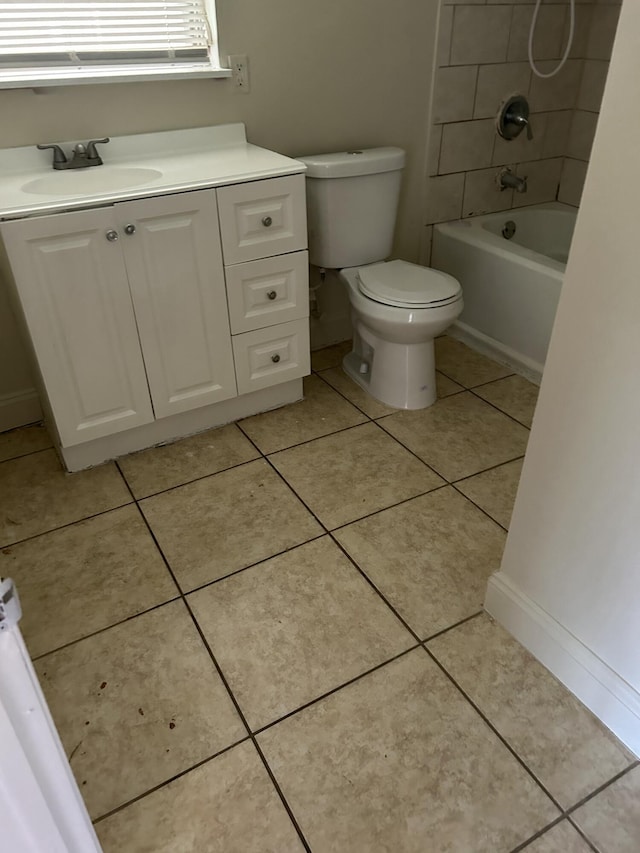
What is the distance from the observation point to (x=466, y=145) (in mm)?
2664

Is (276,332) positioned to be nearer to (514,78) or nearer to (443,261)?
(443,261)

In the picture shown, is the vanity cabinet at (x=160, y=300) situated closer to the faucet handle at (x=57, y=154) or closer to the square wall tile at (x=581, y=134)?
the faucet handle at (x=57, y=154)

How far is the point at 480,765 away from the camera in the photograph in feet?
4.08

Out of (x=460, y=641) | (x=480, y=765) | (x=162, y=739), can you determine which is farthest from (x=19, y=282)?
(x=480, y=765)

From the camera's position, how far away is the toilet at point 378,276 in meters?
2.13

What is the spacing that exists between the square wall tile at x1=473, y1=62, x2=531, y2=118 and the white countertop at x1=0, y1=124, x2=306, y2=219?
1.05 m

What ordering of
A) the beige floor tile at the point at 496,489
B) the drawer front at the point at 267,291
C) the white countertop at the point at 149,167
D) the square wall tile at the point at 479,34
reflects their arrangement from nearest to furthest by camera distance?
the white countertop at the point at 149,167 < the beige floor tile at the point at 496,489 < the drawer front at the point at 267,291 < the square wall tile at the point at 479,34

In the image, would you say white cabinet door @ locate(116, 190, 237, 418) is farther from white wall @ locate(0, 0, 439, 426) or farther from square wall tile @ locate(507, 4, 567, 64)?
square wall tile @ locate(507, 4, 567, 64)

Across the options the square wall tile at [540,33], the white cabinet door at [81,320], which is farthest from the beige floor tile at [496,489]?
the square wall tile at [540,33]

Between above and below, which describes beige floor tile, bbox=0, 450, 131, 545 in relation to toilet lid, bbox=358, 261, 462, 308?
below

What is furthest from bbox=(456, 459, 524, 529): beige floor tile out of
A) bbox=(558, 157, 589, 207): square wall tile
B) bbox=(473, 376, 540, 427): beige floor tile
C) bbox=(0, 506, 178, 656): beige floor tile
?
bbox=(558, 157, 589, 207): square wall tile

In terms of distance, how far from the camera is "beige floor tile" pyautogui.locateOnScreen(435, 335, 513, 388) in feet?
8.29

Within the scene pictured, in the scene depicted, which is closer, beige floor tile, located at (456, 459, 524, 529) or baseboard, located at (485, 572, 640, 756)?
baseboard, located at (485, 572, 640, 756)

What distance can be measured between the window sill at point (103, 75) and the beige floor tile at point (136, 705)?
4.92 feet
